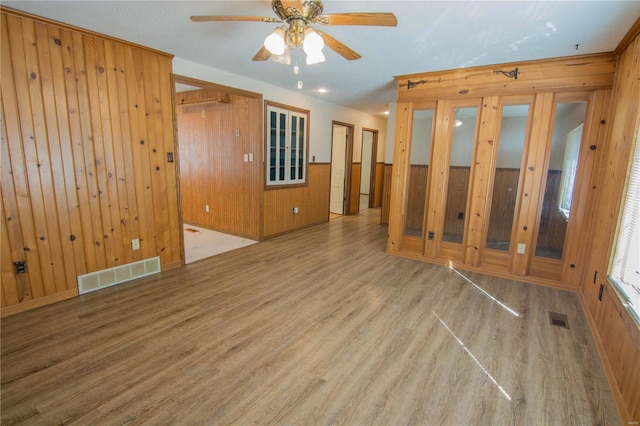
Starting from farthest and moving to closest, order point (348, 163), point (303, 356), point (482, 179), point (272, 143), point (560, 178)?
point (348, 163) < point (272, 143) < point (482, 179) < point (560, 178) < point (303, 356)

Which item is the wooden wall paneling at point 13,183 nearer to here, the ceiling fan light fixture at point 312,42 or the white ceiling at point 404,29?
the white ceiling at point 404,29

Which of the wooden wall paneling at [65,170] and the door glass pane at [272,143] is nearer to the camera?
the wooden wall paneling at [65,170]

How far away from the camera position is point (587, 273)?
293 centimetres

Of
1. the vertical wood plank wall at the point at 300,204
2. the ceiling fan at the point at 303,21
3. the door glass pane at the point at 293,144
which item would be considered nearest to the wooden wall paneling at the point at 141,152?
the ceiling fan at the point at 303,21

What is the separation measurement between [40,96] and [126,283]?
6.06 feet

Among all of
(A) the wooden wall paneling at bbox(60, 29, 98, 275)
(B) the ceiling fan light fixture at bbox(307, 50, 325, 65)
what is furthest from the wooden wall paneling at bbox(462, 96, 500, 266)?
(A) the wooden wall paneling at bbox(60, 29, 98, 275)

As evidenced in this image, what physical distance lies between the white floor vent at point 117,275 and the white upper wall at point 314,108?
218 cm

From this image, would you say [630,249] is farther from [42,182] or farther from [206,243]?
[206,243]

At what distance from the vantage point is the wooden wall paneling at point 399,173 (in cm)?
393

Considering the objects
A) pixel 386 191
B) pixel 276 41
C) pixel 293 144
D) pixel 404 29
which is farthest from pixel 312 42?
pixel 386 191

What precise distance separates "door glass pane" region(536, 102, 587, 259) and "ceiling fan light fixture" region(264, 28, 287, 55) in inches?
120

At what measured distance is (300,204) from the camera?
5520 millimetres

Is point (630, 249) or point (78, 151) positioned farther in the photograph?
point (78, 151)

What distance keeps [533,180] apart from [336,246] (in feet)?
8.64
